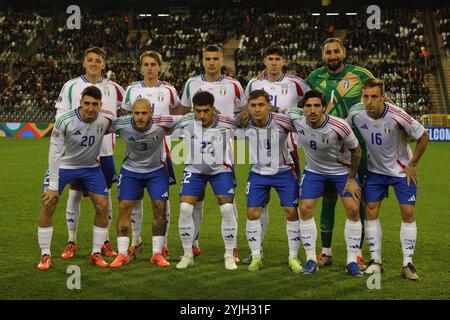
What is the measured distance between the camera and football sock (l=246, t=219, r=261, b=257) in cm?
725

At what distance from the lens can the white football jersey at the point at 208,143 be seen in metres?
7.35

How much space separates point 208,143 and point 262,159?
2.06ft

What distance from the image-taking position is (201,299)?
5.93 metres

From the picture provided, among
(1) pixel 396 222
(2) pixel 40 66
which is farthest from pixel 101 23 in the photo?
(1) pixel 396 222

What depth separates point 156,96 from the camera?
8.09 meters

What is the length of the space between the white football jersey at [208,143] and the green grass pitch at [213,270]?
3.64ft

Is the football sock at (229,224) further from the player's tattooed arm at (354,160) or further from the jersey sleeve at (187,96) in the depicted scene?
the jersey sleeve at (187,96)

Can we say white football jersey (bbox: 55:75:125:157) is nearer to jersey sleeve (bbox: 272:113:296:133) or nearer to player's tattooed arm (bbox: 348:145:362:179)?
jersey sleeve (bbox: 272:113:296:133)

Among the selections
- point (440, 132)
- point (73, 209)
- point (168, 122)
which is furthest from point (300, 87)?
point (440, 132)

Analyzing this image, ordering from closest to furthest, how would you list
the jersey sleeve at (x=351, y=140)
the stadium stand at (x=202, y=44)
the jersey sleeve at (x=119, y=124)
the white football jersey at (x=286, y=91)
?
1. the jersey sleeve at (x=351, y=140)
2. the jersey sleeve at (x=119, y=124)
3. the white football jersey at (x=286, y=91)
4. the stadium stand at (x=202, y=44)

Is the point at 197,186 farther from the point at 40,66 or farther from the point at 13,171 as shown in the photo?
the point at 40,66

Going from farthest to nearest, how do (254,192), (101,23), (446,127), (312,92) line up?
1. (101,23)
2. (446,127)
3. (254,192)
4. (312,92)

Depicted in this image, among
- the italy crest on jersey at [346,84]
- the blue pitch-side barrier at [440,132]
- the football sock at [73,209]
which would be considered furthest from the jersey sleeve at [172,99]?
the blue pitch-side barrier at [440,132]

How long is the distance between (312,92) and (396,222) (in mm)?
4238
